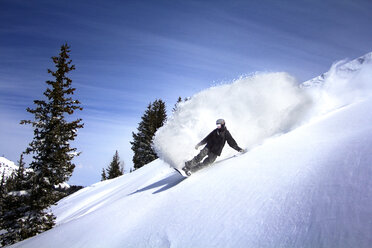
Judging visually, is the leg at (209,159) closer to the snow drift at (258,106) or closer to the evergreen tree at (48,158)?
the snow drift at (258,106)

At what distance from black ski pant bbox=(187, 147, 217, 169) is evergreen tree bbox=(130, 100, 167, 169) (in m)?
27.2

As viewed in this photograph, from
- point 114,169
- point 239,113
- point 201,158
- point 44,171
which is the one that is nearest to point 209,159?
point 201,158

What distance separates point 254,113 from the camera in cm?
962

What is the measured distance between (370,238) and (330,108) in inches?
263

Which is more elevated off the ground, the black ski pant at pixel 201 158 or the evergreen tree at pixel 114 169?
the evergreen tree at pixel 114 169

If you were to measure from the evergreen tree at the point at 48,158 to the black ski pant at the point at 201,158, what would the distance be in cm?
1029

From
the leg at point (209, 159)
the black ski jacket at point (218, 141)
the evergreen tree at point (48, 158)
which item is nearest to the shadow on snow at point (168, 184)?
the leg at point (209, 159)

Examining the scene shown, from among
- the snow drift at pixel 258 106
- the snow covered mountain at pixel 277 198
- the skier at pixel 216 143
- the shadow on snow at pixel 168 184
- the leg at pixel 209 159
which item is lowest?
the snow covered mountain at pixel 277 198

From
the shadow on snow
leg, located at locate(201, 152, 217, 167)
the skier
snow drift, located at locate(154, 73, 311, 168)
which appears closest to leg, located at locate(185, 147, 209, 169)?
the skier

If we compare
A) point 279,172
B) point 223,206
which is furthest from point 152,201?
point 279,172

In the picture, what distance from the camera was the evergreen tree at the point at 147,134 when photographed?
35.1m

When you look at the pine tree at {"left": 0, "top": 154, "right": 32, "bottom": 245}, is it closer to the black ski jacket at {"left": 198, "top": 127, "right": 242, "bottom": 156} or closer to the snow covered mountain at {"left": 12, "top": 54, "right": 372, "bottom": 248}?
the snow covered mountain at {"left": 12, "top": 54, "right": 372, "bottom": 248}

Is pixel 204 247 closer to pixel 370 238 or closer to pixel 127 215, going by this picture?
pixel 370 238

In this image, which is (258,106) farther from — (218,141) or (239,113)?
(218,141)
